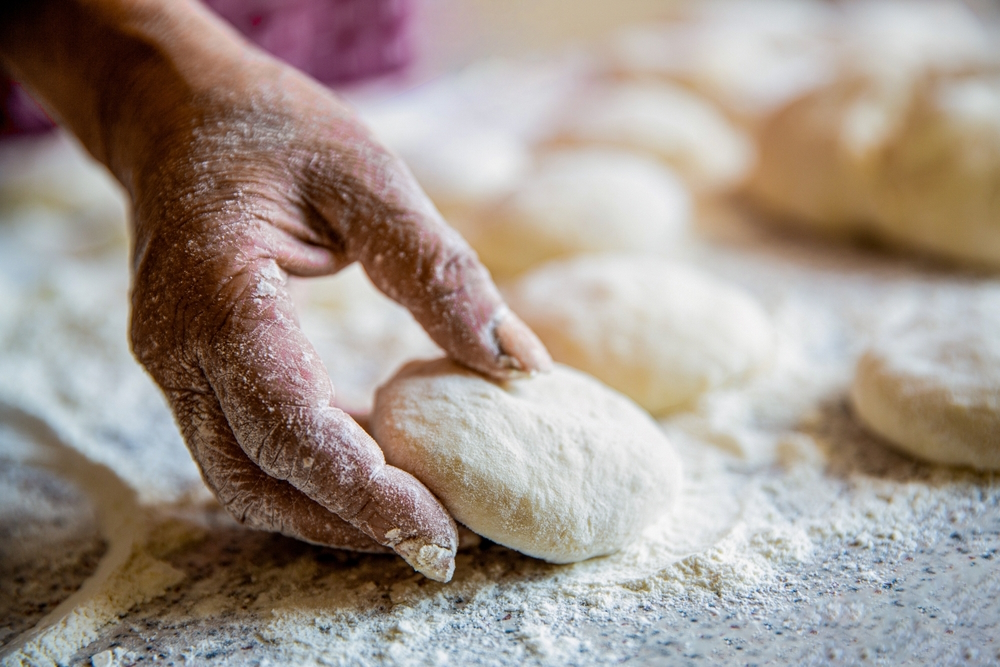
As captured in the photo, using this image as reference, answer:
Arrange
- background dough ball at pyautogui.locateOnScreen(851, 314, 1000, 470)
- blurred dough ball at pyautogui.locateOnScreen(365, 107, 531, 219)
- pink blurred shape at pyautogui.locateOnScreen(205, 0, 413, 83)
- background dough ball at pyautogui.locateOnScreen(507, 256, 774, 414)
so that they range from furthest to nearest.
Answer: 1. blurred dough ball at pyautogui.locateOnScreen(365, 107, 531, 219)
2. pink blurred shape at pyautogui.locateOnScreen(205, 0, 413, 83)
3. background dough ball at pyautogui.locateOnScreen(507, 256, 774, 414)
4. background dough ball at pyautogui.locateOnScreen(851, 314, 1000, 470)

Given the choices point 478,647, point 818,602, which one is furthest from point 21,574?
point 818,602

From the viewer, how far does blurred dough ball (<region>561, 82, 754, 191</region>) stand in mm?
2434

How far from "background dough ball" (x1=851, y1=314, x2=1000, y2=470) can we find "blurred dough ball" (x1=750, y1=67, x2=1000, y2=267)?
57 cm

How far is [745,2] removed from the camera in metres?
4.24

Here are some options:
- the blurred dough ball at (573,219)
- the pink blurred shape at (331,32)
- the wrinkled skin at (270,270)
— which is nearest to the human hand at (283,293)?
the wrinkled skin at (270,270)

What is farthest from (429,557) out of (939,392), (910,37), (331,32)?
(910,37)

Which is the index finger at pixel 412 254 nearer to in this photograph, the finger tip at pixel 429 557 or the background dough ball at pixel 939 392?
the finger tip at pixel 429 557

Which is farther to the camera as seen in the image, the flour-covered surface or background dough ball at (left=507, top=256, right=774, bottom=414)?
background dough ball at (left=507, top=256, right=774, bottom=414)

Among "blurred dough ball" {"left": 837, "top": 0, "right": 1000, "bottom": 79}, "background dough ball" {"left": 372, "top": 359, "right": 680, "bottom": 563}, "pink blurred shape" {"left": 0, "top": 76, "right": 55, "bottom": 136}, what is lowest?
"background dough ball" {"left": 372, "top": 359, "right": 680, "bottom": 563}

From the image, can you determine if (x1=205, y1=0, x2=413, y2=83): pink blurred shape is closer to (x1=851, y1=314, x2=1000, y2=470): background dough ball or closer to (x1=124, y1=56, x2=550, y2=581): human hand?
(x1=124, y1=56, x2=550, y2=581): human hand

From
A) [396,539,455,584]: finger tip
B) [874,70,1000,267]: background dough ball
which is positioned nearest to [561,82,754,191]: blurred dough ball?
[874,70,1000,267]: background dough ball

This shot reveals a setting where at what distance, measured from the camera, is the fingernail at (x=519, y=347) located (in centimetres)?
104

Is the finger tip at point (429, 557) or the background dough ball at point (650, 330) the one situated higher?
the background dough ball at point (650, 330)

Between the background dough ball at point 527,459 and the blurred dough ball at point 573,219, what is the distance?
0.83m
